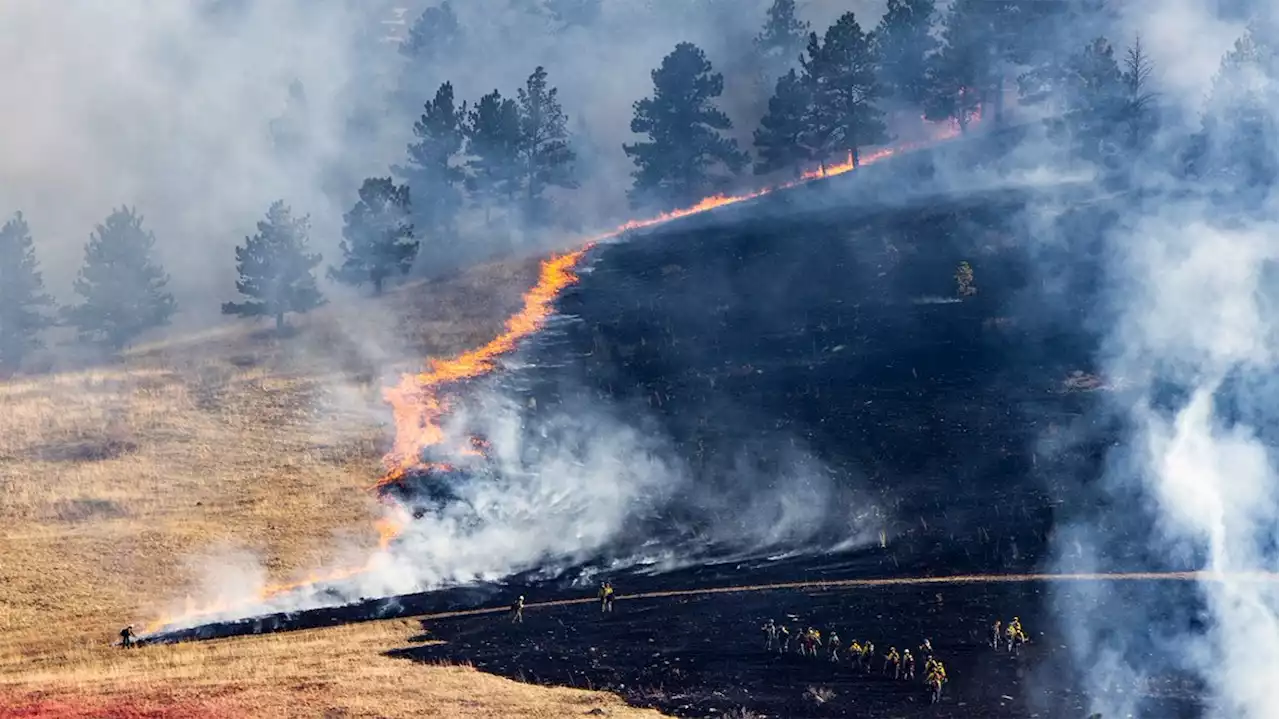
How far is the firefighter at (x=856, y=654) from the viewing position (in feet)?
125

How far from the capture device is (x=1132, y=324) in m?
61.0

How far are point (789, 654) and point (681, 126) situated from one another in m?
51.4

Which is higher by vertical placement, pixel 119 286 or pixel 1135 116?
pixel 1135 116

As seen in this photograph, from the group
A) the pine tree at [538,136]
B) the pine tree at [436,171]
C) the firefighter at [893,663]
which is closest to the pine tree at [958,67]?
the pine tree at [538,136]

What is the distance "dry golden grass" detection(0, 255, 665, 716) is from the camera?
3672cm

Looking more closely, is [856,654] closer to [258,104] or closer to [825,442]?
[825,442]

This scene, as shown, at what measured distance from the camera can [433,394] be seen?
63.0 meters

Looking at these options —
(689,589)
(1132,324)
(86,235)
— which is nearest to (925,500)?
(689,589)

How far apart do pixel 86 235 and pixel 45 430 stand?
42985 mm

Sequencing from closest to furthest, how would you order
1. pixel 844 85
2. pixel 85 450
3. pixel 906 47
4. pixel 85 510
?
1. pixel 85 510
2. pixel 85 450
3. pixel 844 85
4. pixel 906 47

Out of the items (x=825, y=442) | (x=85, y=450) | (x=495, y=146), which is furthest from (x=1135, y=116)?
(x=85, y=450)

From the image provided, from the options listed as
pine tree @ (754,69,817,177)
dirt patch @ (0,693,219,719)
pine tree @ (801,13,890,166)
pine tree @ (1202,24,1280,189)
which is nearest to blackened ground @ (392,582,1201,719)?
dirt patch @ (0,693,219,719)

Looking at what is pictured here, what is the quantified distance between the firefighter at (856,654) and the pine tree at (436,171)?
5207 centimetres

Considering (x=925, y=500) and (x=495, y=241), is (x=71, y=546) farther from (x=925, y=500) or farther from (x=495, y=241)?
(x=495, y=241)
